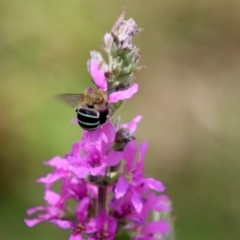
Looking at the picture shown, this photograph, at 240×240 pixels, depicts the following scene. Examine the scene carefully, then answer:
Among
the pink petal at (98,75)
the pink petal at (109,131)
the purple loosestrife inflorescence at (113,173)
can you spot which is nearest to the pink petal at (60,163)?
the purple loosestrife inflorescence at (113,173)

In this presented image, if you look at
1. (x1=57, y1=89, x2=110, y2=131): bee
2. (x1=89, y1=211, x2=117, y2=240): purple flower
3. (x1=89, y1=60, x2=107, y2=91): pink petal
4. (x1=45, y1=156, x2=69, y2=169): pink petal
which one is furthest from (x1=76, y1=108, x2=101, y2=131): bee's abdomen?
(x1=89, y1=211, x2=117, y2=240): purple flower

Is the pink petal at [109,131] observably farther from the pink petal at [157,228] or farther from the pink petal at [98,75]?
the pink petal at [157,228]

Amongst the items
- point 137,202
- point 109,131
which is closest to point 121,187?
point 137,202

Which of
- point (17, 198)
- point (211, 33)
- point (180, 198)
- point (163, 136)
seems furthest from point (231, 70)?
point (17, 198)

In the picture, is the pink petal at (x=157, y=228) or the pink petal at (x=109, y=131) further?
the pink petal at (x=157, y=228)

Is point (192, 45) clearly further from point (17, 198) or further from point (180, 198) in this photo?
point (17, 198)

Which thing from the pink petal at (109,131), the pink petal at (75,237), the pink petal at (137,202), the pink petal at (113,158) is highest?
the pink petal at (109,131)

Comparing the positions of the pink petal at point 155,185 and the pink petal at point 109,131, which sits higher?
the pink petal at point 109,131
